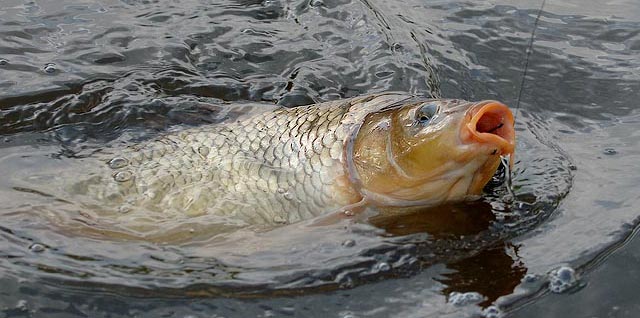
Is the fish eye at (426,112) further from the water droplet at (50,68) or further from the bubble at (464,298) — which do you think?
the water droplet at (50,68)

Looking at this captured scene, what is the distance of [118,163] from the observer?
4.56m

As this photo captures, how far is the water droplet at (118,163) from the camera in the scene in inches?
179

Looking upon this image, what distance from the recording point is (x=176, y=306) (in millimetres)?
3732

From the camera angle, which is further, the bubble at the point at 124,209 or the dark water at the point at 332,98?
the bubble at the point at 124,209

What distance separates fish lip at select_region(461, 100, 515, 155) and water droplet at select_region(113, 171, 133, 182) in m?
1.48

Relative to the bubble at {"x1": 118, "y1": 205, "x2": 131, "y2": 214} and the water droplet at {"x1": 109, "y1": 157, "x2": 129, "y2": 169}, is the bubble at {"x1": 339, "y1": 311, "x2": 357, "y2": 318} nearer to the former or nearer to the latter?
the bubble at {"x1": 118, "y1": 205, "x2": 131, "y2": 214}

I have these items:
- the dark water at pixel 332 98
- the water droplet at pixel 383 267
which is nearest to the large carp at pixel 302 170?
the dark water at pixel 332 98

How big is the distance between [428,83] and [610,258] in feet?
6.42

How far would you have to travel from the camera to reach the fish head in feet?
13.3

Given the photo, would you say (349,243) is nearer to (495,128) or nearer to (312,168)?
(312,168)

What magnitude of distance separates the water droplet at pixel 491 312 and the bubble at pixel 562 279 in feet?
0.93

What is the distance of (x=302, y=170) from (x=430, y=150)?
1.93 ft

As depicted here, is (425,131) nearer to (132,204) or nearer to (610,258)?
(610,258)

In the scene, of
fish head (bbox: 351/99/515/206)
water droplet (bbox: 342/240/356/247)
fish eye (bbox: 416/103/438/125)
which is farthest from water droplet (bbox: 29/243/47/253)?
fish eye (bbox: 416/103/438/125)
